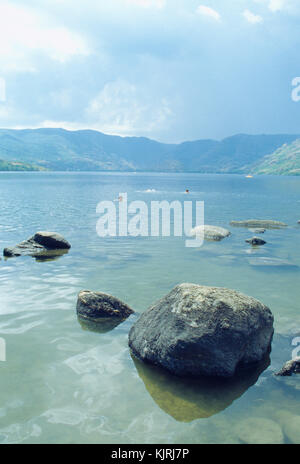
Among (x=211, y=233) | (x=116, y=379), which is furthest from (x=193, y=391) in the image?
(x=211, y=233)

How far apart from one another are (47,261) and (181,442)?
2070 centimetres

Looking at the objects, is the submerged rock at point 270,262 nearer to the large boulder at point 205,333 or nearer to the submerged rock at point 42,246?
the large boulder at point 205,333

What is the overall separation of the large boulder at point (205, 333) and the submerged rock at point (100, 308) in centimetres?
336

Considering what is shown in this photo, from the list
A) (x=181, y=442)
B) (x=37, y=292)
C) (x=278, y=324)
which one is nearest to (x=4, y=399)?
(x=181, y=442)

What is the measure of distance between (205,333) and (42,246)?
76.1 feet

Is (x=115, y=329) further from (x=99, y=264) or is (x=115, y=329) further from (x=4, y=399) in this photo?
(x=99, y=264)

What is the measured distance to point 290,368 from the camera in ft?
40.1

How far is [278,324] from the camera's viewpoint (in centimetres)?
1625

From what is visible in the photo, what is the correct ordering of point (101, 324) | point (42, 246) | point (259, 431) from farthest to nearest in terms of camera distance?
point (42, 246) → point (101, 324) → point (259, 431)

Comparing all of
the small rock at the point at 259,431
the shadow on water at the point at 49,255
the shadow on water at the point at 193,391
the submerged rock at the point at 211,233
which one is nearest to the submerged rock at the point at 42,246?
the shadow on water at the point at 49,255

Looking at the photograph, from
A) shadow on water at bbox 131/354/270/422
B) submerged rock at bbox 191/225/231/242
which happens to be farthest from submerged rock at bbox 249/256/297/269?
shadow on water at bbox 131/354/270/422

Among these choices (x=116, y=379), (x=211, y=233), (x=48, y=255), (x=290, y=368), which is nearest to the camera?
(x=116, y=379)

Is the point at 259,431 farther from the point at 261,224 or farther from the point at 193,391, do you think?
the point at 261,224

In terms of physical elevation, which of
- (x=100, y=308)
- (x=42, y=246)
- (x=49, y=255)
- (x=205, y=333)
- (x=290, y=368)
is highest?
(x=42, y=246)
